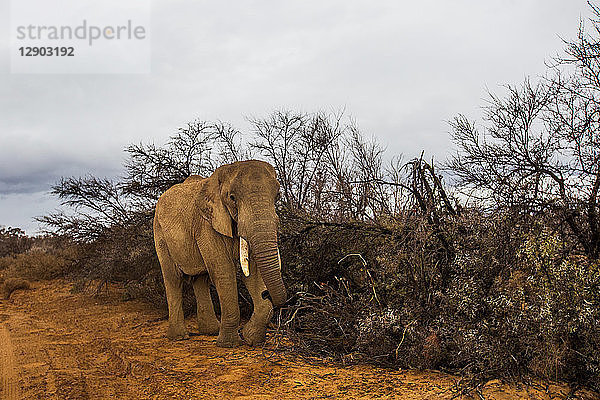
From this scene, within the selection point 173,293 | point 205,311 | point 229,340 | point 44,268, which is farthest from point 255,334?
point 44,268

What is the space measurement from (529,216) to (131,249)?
944 centimetres

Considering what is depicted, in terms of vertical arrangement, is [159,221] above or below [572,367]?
above

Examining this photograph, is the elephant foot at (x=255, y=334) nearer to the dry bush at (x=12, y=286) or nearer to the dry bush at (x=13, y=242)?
the dry bush at (x=12, y=286)

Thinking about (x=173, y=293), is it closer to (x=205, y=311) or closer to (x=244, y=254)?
(x=205, y=311)

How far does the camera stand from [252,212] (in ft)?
23.9

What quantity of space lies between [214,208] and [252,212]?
3.64 ft

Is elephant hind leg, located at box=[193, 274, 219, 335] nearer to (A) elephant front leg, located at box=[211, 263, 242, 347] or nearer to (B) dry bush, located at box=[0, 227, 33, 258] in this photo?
(A) elephant front leg, located at box=[211, 263, 242, 347]

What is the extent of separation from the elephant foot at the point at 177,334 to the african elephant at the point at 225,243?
0.02 m

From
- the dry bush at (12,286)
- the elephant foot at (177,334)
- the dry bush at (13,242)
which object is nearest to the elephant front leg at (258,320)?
the elephant foot at (177,334)

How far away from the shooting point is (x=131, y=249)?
12695 mm

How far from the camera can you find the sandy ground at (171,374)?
18.2 ft

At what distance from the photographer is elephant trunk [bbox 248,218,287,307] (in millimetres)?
7039

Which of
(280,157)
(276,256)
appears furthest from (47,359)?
(280,157)

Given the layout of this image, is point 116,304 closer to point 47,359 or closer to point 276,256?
point 47,359
